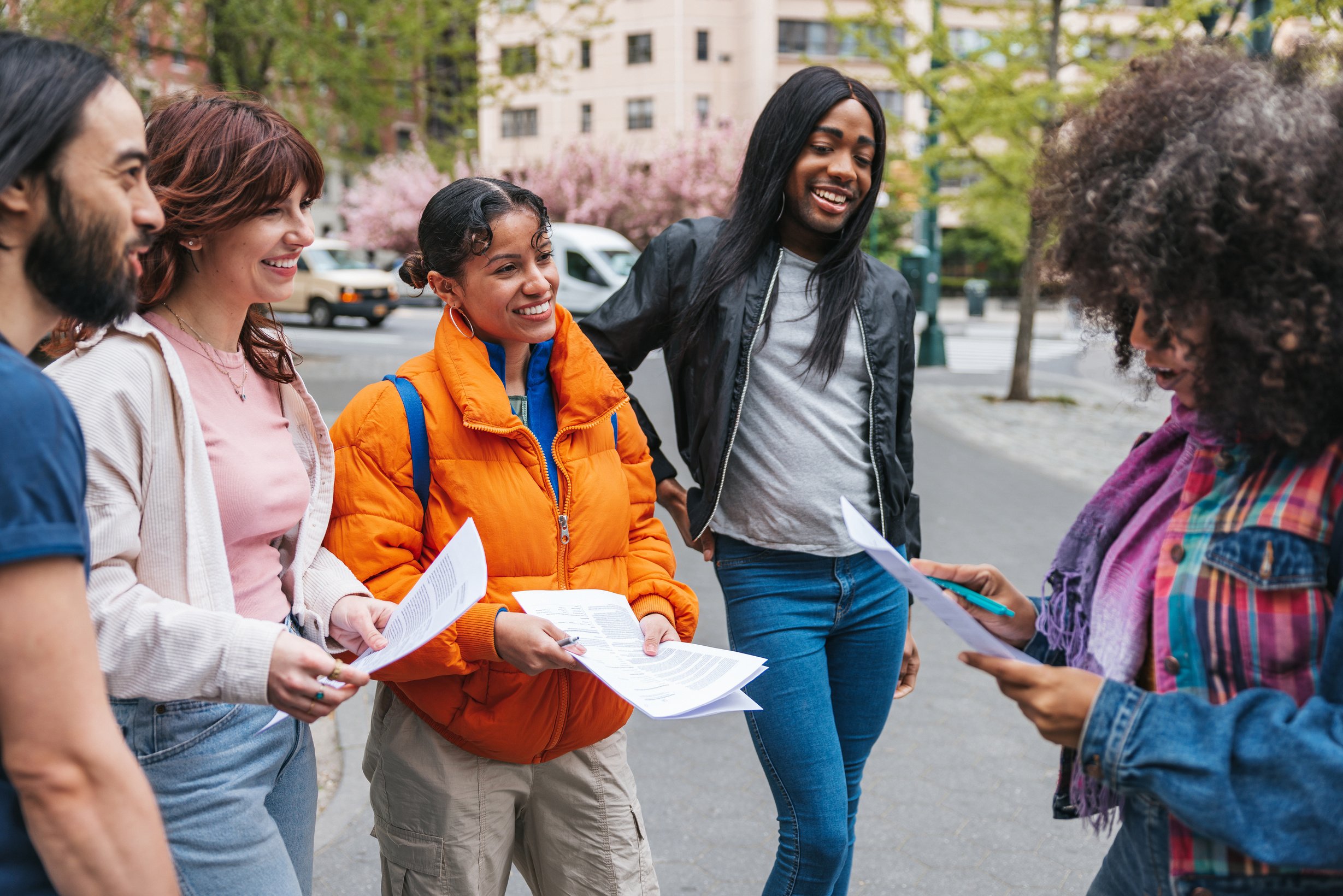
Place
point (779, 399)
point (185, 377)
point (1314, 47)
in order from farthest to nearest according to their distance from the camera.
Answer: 1. point (779, 399)
2. point (185, 377)
3. point (1314, 47)

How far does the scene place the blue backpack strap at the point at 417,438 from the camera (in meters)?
2.22

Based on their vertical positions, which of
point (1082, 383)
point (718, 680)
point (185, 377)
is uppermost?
point (185, 377)

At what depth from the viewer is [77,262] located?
128 cm

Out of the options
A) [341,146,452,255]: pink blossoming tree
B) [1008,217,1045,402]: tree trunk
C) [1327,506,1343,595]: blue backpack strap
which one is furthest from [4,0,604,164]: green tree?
[341,146,452,255]: pink blossoming tree

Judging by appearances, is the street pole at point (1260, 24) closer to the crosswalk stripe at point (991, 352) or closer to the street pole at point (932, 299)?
the street pole at point (932, 299)

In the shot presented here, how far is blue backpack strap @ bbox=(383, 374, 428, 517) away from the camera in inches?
87.6

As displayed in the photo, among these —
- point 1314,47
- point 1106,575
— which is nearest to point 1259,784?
point 1106,575

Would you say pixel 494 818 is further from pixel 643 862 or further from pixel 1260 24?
pixel 1260 24

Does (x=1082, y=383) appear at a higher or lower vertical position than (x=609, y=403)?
lower

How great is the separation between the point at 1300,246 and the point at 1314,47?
34 cm

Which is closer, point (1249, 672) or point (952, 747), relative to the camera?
point (1249, 672)

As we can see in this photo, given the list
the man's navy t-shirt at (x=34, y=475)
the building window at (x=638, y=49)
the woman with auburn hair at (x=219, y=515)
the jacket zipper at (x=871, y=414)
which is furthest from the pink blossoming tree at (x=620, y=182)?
the man's navy t-shirt at (x=34, y=475)

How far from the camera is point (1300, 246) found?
128 centimetres

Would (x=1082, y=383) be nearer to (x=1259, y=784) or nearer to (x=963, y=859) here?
(x=963, y=859)
